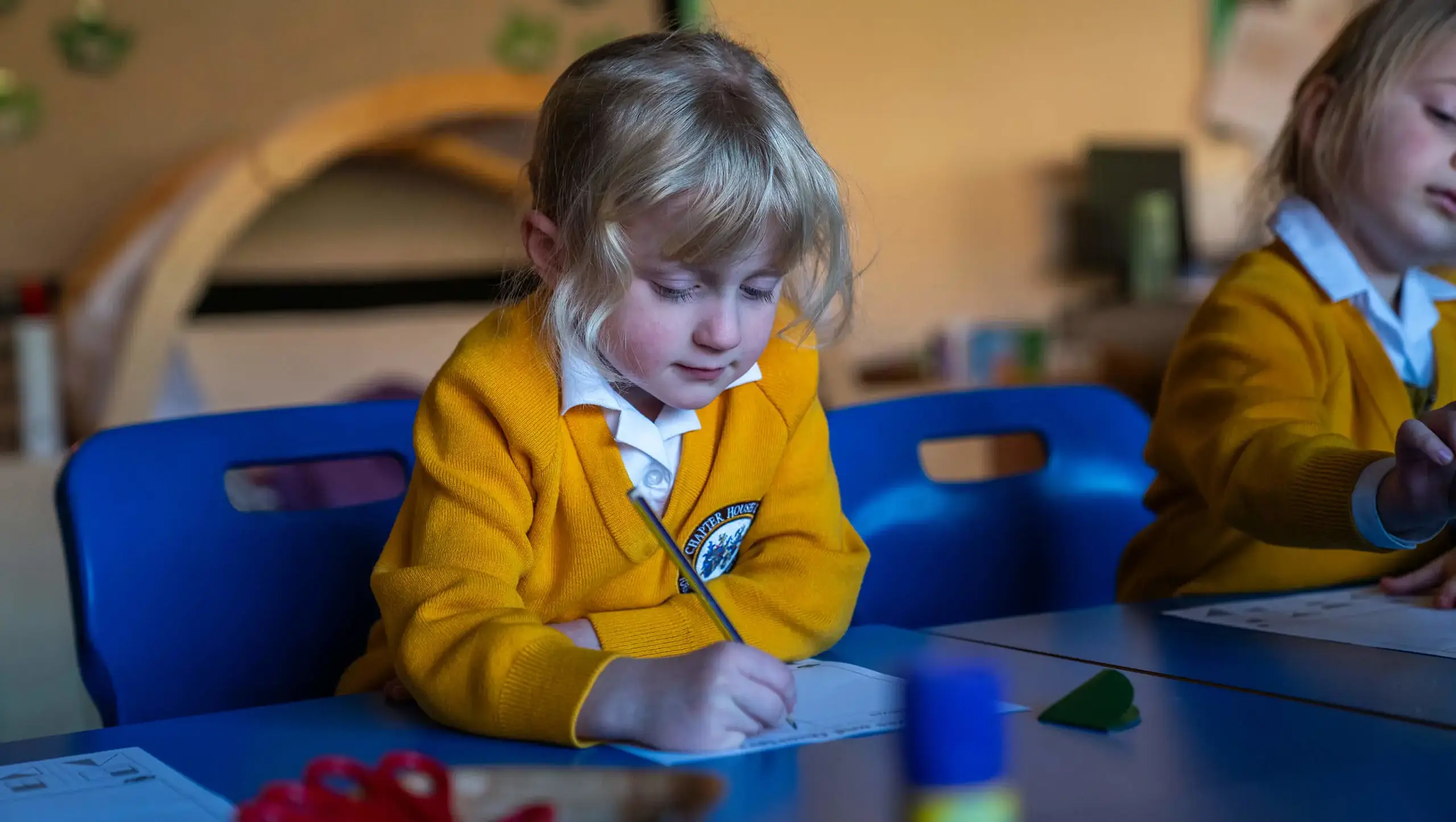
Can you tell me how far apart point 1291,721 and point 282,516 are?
2.16 feet

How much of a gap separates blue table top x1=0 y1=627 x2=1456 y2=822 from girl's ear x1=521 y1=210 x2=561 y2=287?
0.27 metres

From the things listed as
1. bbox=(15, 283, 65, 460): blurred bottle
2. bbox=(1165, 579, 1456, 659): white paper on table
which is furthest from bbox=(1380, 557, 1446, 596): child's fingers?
bbox=(15, 283, 65, 460): blurred bottle

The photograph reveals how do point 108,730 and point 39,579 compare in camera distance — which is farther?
point 39,579

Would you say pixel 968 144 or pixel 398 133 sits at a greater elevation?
pixel 398 133

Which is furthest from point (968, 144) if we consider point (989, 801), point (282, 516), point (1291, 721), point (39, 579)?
point (989, 801)

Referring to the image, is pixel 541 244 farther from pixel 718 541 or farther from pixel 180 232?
pixel 180 232

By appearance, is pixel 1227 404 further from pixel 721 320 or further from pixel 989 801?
pixel 989 801

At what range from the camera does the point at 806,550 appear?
33.5 inches

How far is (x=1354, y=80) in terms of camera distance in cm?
108

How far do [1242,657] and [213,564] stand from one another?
64 centimetres

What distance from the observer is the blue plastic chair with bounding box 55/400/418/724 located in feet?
2.88

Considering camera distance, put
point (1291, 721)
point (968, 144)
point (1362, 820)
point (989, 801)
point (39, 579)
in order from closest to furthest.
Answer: point (989, 801) → point (1362, 820) → point (1291, 721) → point (39, 579) → point (968, 144)

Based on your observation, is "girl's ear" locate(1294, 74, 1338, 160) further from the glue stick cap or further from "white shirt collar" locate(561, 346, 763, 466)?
the glue stick cap

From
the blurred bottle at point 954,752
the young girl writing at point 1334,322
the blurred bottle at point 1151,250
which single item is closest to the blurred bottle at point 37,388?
the young girl writing at point 1334,322
